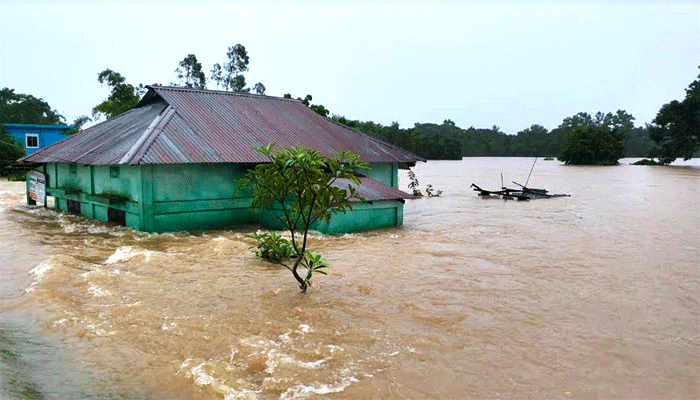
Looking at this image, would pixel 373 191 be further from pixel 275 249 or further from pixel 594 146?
pixel 594 146

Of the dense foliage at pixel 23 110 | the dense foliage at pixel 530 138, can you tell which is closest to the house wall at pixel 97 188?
the dense foliage at pixel 23 110

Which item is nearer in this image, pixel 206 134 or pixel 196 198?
pixel 196 198

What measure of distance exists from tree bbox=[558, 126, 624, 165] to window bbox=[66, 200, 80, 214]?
59.0 meters

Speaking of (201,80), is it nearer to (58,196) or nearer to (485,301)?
(58,196)

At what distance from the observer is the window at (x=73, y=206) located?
17.7 m

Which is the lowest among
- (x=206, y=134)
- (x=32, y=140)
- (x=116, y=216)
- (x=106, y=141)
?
(x=116, y=216)

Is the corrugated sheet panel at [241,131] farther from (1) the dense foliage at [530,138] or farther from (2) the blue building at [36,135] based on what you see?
(1) the dense foliage at [530,138]

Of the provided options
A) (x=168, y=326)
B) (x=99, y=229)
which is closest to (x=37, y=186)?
(x=99, y=229)

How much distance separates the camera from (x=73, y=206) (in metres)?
18.0

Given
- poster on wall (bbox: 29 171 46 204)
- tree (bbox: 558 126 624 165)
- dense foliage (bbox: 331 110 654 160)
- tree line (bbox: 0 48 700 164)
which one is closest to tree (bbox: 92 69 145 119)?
tree line (bbox: 0 48 700 164)

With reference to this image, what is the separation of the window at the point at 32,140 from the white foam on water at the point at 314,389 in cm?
4051

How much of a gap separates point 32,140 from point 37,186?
22236 millimetres

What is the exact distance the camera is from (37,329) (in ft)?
20.7

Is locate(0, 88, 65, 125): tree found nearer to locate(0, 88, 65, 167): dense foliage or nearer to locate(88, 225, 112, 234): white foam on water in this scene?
locate(0, 88, 65, 167): dense foliage
